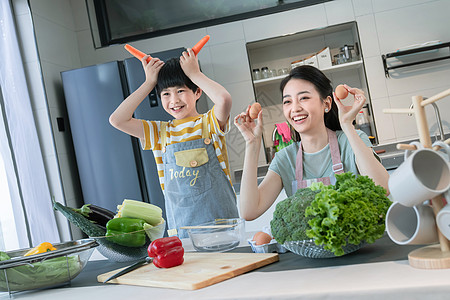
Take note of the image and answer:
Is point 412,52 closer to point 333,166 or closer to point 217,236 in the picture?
point 333,166

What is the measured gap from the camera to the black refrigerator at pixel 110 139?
3.03 metres

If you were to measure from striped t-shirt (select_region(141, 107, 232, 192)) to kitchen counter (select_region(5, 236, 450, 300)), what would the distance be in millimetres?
888

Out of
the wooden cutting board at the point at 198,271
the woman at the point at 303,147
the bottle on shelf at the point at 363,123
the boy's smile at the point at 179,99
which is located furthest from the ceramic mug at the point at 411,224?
the bottle on shelf at the point at 363,123

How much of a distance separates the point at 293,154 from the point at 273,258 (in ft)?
2.20

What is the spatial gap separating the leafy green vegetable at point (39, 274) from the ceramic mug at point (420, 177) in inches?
29.5

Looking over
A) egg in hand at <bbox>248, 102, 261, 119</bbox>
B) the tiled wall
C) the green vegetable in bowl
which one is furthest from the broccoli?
the tiled wall

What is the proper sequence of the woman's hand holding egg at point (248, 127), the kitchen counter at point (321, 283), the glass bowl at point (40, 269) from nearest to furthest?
the kitchen counter at point (321, 283) < the glass bowl at point (40, 269) < the woman's hand holding egg at point (248, 127)

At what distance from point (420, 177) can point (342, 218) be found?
155mm

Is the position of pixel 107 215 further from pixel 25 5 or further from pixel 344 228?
pixel 25 5

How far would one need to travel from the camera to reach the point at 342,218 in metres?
0.82

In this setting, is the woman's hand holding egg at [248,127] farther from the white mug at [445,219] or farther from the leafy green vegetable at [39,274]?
the white mug at [445,219]

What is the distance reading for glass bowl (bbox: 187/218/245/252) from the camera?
117 cm

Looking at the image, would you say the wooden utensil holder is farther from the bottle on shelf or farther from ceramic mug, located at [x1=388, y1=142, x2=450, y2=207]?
the bottle on shelf

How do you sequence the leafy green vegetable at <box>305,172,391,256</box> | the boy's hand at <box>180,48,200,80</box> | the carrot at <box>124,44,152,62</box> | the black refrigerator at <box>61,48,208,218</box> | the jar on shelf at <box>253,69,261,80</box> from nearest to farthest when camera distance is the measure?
1. the leafy green vegetable at <box>305,172,391,256</box>
2. the carrot at <box>124,44,152,62</box>
3. the boy's hand at <box>180,48,200,80</box>
4. the black refrigerator at <box>61,48,208,218</box>
5. the jar on shelf at <box>253,69,261,80</box>
